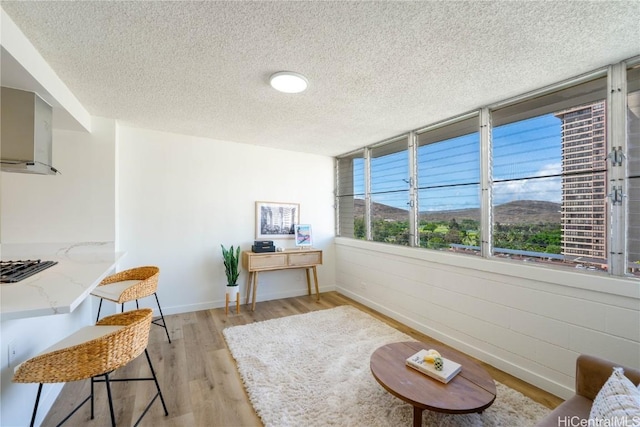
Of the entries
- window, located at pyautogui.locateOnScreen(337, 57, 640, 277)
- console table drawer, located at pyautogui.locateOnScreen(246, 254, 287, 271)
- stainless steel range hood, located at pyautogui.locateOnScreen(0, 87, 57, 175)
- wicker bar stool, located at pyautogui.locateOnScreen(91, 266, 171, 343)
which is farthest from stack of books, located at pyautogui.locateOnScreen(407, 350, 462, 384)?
stainless steel range hood, located at pyautogui.locateOnScreen(0, 87, 57, 175)

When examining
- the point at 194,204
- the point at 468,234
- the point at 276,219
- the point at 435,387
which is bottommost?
the point at 435,387

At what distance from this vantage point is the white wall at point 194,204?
3.38 meters

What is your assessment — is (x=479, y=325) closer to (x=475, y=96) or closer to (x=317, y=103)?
(x=475, y=96)

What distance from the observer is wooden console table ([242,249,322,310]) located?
12.5ft

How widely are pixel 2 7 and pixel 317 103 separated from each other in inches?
80.8

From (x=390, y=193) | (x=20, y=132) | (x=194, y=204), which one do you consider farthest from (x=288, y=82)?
(x=194, y=204)

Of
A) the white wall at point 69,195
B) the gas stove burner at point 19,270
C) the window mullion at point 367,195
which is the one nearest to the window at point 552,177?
the window mullion at point 367,195

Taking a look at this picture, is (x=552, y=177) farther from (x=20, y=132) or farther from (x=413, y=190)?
(x=20, y=132)

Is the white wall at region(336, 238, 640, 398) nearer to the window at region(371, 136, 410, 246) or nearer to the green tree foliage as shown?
the green tree foliage

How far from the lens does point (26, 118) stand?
1.85m

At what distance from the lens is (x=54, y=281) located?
1.53 meters

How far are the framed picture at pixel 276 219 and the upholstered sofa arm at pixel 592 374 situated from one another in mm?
3599

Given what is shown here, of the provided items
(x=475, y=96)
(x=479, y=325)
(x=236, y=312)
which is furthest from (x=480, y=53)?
(x=236, y=312)

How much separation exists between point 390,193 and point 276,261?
78.3 inches
